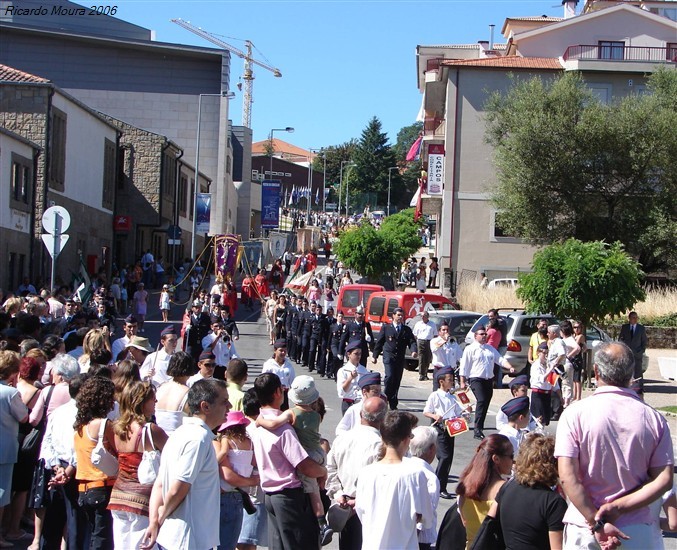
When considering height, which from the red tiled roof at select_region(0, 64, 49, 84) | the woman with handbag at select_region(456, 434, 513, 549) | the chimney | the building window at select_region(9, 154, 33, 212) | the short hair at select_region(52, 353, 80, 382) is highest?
the chimney

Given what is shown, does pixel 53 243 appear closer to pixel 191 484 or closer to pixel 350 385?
pixel 350 385

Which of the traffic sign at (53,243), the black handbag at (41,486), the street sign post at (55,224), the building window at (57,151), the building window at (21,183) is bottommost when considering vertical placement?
the black handbag at (41,486)

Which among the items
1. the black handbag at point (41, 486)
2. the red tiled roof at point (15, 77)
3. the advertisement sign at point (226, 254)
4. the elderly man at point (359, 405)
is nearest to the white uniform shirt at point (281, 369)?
the elderly man at point (359, 405)

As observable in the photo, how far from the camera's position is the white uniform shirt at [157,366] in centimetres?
1075

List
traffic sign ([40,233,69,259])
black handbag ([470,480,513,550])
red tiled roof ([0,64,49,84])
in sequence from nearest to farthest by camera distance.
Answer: black handbag ([470,480,513,550]) → traffic sign ([40,233,69,259]) → red tiled roof ([0,64,49,84])

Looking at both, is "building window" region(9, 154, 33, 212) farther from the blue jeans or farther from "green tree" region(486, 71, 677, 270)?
the blue jeans

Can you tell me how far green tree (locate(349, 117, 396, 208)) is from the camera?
119 metres

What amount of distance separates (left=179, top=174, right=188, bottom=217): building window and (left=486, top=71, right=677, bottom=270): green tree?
2078 cm

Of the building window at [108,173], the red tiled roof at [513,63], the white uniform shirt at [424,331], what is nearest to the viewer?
the white uniform shirt at [424,331]

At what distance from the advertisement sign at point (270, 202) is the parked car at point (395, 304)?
1679 inches

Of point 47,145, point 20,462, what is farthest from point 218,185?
point 20,462

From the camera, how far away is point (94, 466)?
6570mm

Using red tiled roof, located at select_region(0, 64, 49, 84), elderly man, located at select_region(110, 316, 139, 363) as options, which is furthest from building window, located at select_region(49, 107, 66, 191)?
elderly man, located at select_region(110, 316, 139, 363)

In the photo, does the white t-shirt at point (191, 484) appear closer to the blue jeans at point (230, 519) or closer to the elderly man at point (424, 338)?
the blue jeans at point (230, 519)
